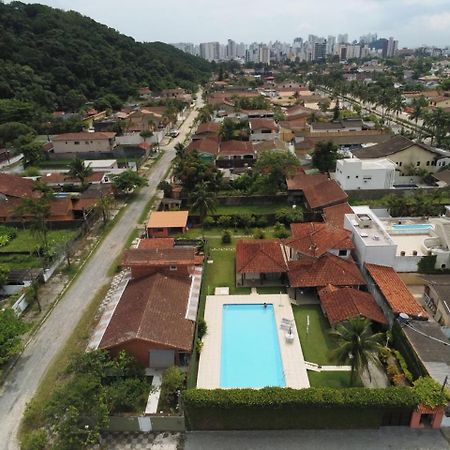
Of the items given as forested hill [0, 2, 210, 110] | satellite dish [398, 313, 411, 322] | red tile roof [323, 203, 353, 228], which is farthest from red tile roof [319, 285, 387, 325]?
forested hill [0, 2, 210, 110]

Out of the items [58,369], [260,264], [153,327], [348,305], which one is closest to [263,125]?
[260,264]

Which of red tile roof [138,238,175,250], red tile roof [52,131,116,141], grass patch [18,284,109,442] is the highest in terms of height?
red tile roof [52,131,116,141]

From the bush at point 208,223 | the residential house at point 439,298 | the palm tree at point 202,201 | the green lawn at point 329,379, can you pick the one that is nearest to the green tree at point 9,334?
the green lawn at point 329,379

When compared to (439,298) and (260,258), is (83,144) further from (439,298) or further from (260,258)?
(439,298)

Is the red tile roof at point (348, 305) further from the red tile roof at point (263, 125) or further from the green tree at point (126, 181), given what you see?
the red tile roof at point (263, 125)

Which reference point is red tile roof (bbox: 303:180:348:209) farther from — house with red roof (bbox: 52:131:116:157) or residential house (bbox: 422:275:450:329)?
house with red roof (bbox: 52:131:116:157)

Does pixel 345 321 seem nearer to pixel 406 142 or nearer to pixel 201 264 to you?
pixel 201 264

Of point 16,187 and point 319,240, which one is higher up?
point 319,240
